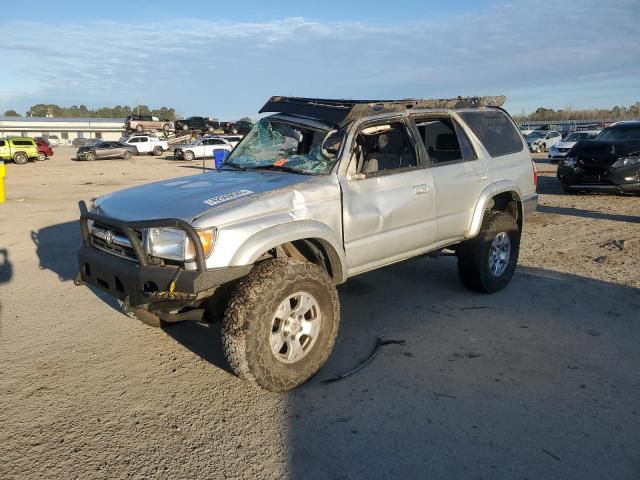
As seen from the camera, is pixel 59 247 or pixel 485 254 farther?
pixel 59 247

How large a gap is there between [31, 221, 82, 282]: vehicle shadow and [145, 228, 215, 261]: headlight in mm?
3672

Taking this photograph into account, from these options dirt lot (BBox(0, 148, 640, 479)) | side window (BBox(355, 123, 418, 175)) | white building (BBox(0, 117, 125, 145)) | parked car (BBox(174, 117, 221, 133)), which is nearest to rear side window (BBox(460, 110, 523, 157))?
side window (BBox(355, 123, 418, 175))

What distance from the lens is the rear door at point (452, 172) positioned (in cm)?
477

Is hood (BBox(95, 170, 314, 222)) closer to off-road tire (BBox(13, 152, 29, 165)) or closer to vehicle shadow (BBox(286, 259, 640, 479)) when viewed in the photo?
vehicle shadow (BBox(286, 259, 640, 479))

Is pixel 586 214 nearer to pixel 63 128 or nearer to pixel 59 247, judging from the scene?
pixel 59 247

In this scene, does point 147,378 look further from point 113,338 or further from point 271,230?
point 271,230

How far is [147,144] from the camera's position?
41625 millimetres

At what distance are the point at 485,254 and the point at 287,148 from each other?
7.62 ft

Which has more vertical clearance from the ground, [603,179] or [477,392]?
[603,179]

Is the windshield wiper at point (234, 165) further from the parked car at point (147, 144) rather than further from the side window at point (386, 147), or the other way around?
the parked car at point (147, 144)

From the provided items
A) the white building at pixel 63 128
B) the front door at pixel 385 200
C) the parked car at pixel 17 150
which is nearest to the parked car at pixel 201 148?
the parked car at pixel 17 150

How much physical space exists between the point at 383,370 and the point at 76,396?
221 centimetres

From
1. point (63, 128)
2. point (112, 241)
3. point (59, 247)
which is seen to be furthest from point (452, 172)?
point (63, 128)

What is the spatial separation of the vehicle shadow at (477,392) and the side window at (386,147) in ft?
4.91
